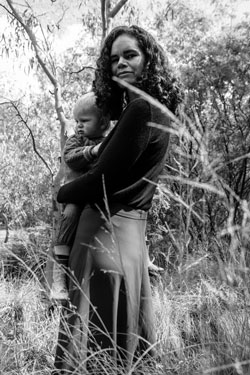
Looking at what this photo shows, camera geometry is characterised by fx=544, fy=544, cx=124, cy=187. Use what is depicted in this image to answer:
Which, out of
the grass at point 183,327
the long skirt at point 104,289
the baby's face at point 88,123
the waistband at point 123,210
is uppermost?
the baby's face at point 88,123

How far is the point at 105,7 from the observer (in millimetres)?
7758

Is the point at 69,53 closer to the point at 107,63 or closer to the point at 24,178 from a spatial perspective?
the point at 24,178

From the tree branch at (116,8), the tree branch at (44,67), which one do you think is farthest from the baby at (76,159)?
the tree branch at (116,8)

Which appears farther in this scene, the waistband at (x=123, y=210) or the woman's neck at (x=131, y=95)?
the woman's neck at (x=131, y=95)

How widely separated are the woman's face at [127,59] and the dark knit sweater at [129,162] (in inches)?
9.0

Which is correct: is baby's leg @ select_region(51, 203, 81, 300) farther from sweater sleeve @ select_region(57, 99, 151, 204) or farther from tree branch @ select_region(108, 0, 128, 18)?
tree branch @ select_region(108, 0, 128, 18)

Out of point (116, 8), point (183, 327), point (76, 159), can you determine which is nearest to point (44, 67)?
point (116, 8)

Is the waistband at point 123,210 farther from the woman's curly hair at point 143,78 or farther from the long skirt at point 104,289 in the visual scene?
the woman's curly hair at point 143,78

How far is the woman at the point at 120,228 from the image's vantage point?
1.98 metres

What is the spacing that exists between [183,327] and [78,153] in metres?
2.30

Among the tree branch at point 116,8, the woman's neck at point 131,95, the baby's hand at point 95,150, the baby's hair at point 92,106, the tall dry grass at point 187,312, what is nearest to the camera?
the tall dry grass at point 187,312

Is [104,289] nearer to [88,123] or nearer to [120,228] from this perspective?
[120,228]

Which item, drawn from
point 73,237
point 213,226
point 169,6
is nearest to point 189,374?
point 73,237

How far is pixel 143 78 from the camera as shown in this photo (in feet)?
7.21
